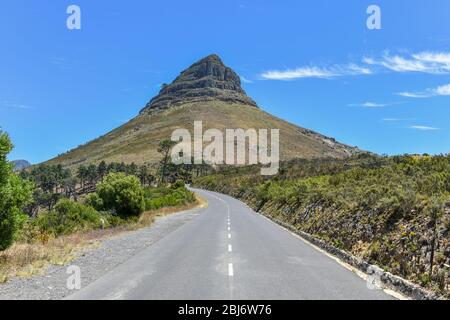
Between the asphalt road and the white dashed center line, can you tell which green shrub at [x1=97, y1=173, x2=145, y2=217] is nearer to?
the asphalt road

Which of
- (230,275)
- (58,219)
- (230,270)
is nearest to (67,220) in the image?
(58,219)

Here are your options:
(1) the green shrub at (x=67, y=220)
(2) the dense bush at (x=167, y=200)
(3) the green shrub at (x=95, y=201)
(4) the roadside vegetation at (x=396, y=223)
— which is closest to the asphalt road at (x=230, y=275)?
(4) the roadside vegetation at (x=396, y=223)

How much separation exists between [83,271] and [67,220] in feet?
41.3

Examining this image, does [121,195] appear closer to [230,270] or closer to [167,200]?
[167,200]

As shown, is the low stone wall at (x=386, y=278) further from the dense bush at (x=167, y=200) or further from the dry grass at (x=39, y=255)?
the dense bush at (x=167, y=200)

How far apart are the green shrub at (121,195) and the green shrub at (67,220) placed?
4.51 m

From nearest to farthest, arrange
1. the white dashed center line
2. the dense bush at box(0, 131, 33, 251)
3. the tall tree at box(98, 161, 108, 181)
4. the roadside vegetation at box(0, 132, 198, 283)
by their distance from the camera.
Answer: the white dashed center line, the dense bush at box(0, 131, 33, 251), the roadside vegetation at box(0, 132, 198, 283), the tall tree at box(98, 161, 108, 181)

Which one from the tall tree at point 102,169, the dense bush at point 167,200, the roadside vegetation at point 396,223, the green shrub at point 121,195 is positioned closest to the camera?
the roadside vegetation at point 396,223

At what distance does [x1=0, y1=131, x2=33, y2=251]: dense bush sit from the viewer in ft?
43.9

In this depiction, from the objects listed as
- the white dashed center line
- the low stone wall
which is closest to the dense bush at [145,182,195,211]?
the low stone wall

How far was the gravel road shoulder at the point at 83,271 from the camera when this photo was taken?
9.67m

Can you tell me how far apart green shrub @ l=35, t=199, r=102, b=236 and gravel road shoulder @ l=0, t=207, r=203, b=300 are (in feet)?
10.9

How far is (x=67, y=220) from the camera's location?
79.2 ft
